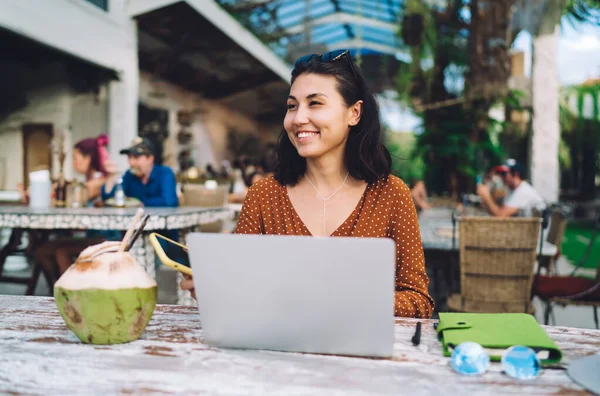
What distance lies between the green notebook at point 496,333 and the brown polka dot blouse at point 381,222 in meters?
0.35

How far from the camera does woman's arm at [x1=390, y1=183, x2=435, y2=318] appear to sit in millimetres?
1351

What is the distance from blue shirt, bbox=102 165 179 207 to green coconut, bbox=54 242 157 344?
3101 millimetres

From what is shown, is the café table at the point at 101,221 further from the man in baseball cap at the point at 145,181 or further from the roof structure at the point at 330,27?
the roof structure at the point at 330,27

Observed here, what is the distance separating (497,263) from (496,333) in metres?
2.07

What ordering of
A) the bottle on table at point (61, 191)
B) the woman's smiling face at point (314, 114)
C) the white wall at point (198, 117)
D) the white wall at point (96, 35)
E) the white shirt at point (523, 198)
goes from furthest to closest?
the white wall at point (198, 117), the white wall at point (96, 35), the white shirt at point (523, 198), the bottle on table at point (61, 191), the woman's smiling face at point (314, 114)

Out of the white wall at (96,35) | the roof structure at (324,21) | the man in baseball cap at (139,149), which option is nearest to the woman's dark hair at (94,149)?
the man in baseball cap at (139,149)

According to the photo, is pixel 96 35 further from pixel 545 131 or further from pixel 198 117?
pixel 545 131

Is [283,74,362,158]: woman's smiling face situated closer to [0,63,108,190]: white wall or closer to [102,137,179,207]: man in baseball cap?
[102,137,179,207]: man in baseball cap

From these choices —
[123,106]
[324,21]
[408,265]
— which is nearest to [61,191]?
[408,265]

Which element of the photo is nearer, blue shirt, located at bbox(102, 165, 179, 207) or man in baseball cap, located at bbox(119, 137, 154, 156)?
man in baseball cap, located at bbox(119, 137, 154, 156)

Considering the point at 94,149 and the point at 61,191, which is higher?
the point at 94,149

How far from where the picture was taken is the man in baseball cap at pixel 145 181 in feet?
A: 12.9

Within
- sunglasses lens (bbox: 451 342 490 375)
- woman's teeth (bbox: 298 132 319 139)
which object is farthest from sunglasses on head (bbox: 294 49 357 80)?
sunglasses lens (bbox: 451 342 490 375)

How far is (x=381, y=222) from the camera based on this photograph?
1581mm
